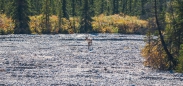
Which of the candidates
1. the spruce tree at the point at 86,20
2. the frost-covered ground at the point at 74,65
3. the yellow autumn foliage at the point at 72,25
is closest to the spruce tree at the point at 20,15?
the yellow autumn foliage at the point at 72,25

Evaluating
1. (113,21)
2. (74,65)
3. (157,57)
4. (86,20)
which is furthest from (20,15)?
(157,57)

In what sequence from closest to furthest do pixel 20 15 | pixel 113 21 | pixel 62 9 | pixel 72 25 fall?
pixel 20 15 → pixel 72 25 → pixel 113 21 → pixel 62 9

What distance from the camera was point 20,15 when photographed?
73.2 meters

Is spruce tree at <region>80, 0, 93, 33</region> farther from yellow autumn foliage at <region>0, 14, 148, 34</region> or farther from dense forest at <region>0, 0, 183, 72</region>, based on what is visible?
yellow autumn foliage at <region>0, 14, 148, 34</region>

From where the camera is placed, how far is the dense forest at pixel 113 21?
116 feet

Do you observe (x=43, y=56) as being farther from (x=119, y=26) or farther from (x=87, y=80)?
(x=119, y=26)

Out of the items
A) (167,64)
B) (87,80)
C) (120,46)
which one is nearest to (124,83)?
(87,80)

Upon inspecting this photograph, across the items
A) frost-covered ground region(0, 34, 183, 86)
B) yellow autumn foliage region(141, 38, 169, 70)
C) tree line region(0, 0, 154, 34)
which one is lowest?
frost-covered ground region(0, 34, 183, 86)

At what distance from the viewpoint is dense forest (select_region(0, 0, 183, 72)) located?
35281 mm

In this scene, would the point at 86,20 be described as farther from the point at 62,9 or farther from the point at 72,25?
the point at 62,9

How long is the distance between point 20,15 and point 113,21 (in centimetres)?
2010

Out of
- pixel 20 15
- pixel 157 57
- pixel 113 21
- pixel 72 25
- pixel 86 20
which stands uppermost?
pixel 20 15

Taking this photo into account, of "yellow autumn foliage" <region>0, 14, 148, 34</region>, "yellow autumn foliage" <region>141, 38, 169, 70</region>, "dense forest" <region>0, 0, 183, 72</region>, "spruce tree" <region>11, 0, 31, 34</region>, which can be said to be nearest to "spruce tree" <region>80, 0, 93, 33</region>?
"dense forest" <region>0, 0, 183, 72</region>

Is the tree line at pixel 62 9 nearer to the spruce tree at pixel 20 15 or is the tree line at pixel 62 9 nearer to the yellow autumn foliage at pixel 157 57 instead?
the spruce tree at pixel 20 15
